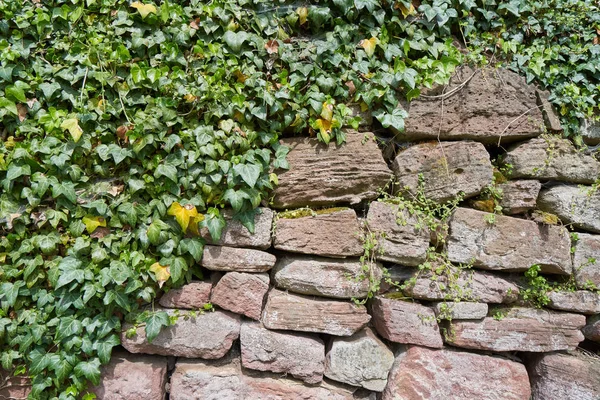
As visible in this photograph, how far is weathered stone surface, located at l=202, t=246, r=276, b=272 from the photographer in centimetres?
248

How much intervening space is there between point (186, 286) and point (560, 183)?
99.4 inches

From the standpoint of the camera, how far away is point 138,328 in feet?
7.96

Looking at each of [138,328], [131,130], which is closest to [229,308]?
[138,328]

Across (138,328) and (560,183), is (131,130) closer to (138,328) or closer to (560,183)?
(138,328)

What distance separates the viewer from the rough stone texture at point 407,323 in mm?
2607

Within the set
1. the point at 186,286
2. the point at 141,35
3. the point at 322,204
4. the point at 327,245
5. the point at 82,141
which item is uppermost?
the point at 141,35

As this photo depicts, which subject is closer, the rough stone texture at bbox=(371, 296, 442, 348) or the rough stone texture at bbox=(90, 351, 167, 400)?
the rough stone texture at bbox=(90, 351, 167, 400)

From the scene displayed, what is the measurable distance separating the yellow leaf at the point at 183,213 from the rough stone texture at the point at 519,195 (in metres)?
1.96

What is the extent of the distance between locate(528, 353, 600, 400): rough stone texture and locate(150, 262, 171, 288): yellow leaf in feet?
8.12

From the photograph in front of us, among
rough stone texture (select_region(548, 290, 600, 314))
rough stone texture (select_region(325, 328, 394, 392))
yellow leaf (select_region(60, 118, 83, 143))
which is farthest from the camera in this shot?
rough stone texture (select_region(548, 290, 600, 314))

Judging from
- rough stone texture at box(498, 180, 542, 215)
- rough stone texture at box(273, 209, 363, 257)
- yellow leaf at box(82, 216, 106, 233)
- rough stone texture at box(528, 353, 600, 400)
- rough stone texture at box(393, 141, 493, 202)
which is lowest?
rough stone texture at box(528, 353, 600, 400)

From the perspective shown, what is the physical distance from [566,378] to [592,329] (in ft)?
1.30

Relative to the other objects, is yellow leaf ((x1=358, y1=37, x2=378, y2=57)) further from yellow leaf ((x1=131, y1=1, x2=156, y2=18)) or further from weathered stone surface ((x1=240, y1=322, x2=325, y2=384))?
weathered stone surface ((x1=240, y1=322, x2=325, y2=384))

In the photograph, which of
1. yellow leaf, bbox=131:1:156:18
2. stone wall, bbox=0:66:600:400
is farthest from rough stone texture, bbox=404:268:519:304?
yellow leaf, bbox=131:1:156:18
